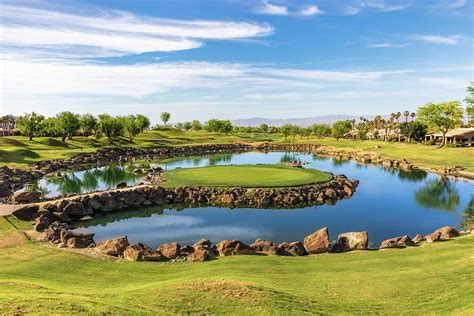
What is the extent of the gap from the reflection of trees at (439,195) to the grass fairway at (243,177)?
37.6ft

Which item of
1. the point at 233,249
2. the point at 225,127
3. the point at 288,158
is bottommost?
the point at 233,249

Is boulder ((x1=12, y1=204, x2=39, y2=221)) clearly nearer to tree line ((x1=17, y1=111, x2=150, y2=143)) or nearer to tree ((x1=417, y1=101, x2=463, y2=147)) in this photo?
tree line ((x1=17, y1=111, x2=150, y2=143))

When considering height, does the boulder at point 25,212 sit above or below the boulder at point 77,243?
above

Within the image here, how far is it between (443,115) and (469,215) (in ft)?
264

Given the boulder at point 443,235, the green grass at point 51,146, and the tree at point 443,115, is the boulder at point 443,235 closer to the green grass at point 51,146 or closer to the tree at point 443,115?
the green grass at point 51,146

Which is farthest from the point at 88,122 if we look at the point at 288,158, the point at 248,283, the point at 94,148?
the point at 248,283

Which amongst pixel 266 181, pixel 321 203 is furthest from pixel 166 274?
pixel 266 181

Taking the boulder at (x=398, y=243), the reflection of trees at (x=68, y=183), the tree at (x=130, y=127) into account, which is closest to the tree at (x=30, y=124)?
the tree at (x=130, y=127)

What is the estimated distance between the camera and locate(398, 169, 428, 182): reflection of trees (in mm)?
58562

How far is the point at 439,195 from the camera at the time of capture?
44.8 meters

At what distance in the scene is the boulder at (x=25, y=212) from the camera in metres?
29.0

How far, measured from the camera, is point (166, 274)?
695 inches

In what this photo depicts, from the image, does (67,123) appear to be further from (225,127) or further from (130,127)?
(225,127)

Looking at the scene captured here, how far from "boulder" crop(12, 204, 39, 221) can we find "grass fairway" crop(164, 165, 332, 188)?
55.2 feet
